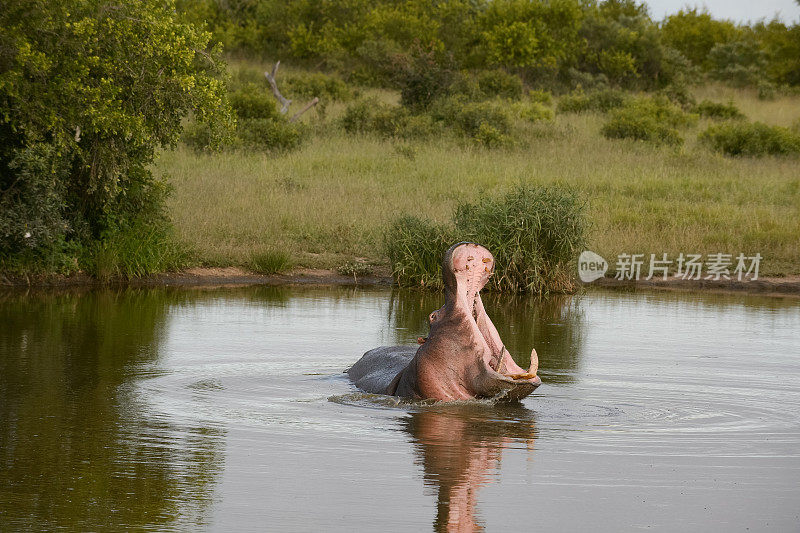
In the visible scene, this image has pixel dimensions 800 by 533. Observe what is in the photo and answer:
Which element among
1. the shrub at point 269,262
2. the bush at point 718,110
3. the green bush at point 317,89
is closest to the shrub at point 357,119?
the green bush at point 317,89

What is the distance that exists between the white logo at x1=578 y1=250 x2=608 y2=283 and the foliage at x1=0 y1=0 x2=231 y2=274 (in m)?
5.62

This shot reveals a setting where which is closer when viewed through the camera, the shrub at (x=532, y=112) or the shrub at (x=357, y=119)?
the shrub at (x=357, y=119)

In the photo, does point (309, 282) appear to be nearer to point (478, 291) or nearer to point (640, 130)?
point (478, 291)

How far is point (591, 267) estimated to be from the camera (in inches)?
722

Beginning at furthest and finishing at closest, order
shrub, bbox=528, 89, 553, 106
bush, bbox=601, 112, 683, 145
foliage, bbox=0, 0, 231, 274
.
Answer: shrub, bbox=528, 89, 553, 106 < bush, bbox=601, 112, 683, 145 < foliage, bbox=0, 0, 231, 274

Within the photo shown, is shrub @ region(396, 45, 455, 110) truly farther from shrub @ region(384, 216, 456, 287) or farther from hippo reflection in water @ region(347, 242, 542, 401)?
hippo reflection in water @ region(347, 242, 542, 401)

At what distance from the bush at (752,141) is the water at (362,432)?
15387mm

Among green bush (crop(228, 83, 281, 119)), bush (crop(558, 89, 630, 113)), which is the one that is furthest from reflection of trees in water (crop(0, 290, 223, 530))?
bush (crop(558, 89, 630, 113))

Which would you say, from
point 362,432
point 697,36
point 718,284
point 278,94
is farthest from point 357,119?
point 697,36

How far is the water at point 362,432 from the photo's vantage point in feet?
18.9

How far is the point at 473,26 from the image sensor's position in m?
41.4

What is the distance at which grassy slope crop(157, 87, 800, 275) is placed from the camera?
19.0m

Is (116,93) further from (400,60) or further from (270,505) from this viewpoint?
(400,60)

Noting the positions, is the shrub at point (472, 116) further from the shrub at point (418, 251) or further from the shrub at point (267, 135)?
the shrub at point (418, 251)
